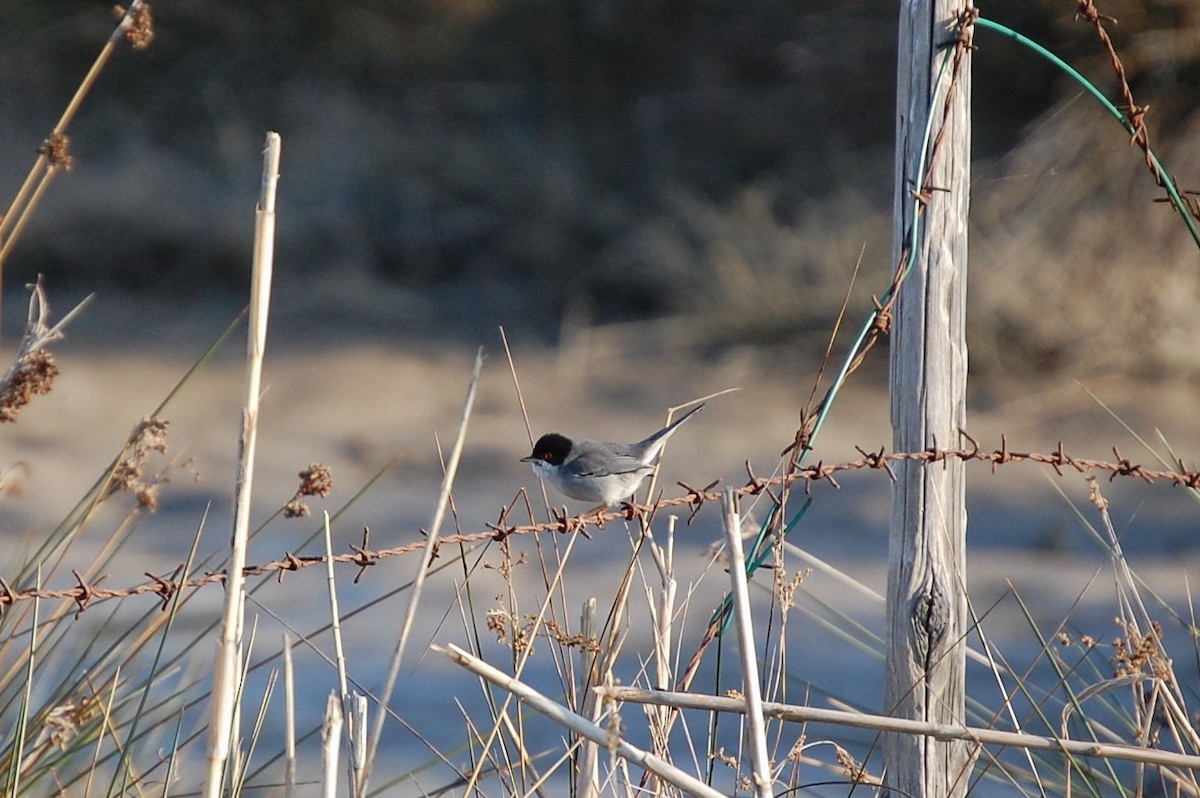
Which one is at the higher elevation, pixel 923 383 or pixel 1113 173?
pixel 1113 173

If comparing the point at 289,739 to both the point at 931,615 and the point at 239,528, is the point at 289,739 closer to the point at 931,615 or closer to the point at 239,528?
the point at 239,528

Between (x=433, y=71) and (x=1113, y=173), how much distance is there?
6331mm

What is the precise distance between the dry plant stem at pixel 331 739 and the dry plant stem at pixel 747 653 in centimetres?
56

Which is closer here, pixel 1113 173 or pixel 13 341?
pixel 1113 173

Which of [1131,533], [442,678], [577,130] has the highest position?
[577,130]

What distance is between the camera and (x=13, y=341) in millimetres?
10781

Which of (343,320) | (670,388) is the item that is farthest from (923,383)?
(343,320)

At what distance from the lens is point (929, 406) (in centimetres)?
249

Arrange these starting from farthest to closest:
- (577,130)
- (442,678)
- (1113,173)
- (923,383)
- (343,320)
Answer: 1. (577,130)
2. (343,320)
3. (1113,173)
4. (442,678)
5. (923,383)

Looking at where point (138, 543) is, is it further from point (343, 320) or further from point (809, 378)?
point (809, 378)

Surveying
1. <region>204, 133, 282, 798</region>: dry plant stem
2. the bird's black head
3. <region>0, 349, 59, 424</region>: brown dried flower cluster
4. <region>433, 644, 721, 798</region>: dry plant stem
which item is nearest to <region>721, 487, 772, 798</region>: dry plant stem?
<region>433, 644, 721, 798</region>: dry plant stem

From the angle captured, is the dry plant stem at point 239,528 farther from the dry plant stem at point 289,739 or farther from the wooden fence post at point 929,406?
the wooden fence post at point 929,406

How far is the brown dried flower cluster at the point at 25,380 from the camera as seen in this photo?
7.41 ft

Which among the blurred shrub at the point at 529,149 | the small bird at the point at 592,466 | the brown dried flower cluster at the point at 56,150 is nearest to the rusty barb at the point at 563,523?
the brown dried flower cluster at the point at 56,150
